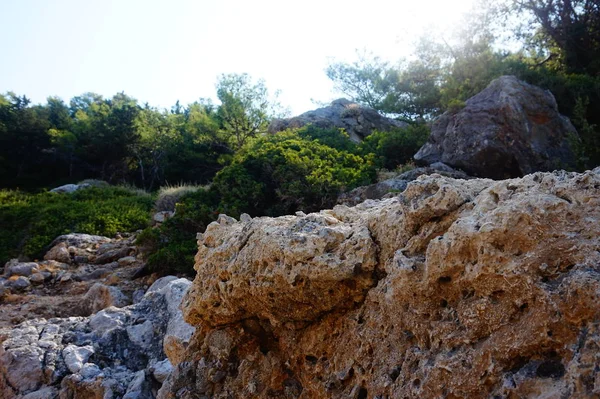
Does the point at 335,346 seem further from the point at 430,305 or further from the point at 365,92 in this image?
the point at 365,92

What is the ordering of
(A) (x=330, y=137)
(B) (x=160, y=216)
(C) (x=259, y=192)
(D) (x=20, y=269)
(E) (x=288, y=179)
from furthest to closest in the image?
(A) (x=330, y=137), (B) (x=160, y=216), (E) (x=288, y=179), (D) (x=20, y=269), (C) (x=259, y=192)

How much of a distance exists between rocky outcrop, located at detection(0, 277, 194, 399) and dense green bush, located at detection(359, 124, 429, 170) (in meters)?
9.57

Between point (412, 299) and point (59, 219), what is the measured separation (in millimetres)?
15286

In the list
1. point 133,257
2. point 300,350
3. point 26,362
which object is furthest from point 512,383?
point 133,257

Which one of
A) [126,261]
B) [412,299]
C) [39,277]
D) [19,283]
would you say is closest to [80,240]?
[126,261]

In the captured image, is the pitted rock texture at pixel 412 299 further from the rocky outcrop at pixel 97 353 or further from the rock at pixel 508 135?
the rock at pixel 508 135

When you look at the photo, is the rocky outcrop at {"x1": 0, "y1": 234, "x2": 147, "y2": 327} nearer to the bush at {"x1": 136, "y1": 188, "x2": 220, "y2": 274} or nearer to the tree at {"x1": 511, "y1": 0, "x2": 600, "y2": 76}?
the bush at {"x1": 136, "y1": 188, "x2": 220, "y2": 274}

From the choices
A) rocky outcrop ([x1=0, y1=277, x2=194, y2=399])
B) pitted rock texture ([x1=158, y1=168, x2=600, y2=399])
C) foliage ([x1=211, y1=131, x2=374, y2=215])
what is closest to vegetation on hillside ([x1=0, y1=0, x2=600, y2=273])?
foliage ([x1=211, y1=131, x2=374, y2=215])

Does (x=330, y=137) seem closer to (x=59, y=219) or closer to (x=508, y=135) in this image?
(x=508, y=135)

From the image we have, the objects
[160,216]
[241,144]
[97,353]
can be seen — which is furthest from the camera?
[241,144]

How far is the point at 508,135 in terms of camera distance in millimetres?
10977

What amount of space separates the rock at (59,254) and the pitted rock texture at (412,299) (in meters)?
10.7

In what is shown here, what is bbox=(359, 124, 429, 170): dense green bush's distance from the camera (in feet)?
47.0

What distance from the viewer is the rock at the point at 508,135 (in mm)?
10828
